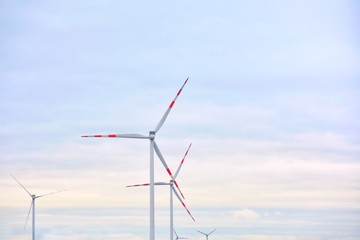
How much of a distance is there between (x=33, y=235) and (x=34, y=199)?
53.4 ft

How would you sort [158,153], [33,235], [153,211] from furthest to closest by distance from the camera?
1. [33,235]
2. [158,153]
3. [153,211]

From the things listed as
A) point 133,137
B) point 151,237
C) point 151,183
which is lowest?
point 151,237

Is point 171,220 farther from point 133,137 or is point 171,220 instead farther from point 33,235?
point 133,137

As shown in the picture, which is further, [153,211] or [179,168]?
[179,168]

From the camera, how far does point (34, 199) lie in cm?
17775

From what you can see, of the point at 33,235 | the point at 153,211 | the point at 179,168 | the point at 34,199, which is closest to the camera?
the point at 153,211

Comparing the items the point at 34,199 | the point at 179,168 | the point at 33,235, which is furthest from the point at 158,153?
the point at 34,199

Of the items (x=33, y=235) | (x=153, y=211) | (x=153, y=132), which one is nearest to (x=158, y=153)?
(x=153, y=132)

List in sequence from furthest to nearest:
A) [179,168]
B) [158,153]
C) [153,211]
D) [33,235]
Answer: [33,235], [179,168], [158,153], [153,211]

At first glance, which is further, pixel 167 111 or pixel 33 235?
pixel 33 235

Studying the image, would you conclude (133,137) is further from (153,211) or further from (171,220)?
(171,220)

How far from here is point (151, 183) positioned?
103250 millimetres

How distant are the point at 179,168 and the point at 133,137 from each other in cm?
4191

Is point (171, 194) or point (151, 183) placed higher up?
point (171, 194)
